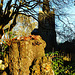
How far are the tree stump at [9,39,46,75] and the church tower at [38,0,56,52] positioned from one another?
373cm

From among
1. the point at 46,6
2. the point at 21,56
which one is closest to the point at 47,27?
the point at 46,6

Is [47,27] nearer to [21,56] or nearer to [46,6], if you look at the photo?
[46,6]

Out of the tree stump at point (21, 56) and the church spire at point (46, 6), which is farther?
the church spire at point (46, 6)

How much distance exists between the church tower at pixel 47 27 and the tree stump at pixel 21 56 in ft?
12.2

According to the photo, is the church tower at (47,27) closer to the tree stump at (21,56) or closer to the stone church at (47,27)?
the stone church at (47,27)

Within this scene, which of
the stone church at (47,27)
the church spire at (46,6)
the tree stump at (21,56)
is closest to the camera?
the tree stump at (21,56)

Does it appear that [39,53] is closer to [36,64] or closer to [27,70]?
[36,64]

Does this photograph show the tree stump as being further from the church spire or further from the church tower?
the church spire

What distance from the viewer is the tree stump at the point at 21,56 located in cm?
311

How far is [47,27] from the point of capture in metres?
7.68

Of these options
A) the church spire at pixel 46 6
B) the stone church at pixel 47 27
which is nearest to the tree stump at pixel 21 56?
the stone church at pixel 47 27

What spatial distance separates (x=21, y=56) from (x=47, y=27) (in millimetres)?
4871

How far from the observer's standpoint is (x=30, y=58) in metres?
3.19

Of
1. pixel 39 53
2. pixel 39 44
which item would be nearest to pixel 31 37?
pixel 39 44
